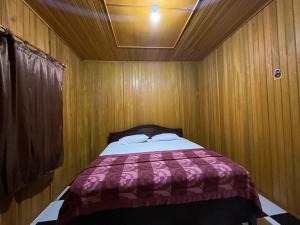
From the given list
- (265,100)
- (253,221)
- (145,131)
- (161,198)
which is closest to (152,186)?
(161,198)

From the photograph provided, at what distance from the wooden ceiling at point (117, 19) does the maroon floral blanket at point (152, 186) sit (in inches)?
68.1

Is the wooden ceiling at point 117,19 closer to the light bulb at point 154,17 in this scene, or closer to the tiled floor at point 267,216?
the light bulb at point 154,17

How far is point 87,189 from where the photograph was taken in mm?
1397

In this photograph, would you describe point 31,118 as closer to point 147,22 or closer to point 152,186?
point 152,186

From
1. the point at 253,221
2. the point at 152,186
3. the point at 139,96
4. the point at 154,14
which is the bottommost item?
the point at 253,221

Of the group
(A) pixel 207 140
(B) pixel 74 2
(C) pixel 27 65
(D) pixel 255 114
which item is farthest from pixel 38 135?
(A) pixel 207 140

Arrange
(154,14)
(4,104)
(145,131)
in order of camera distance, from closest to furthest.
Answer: (4,104)
(154,14)
(145,131)

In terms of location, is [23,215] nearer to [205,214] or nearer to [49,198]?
[49,198]

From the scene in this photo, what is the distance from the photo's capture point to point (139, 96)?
380cm

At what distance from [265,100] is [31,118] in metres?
2.63

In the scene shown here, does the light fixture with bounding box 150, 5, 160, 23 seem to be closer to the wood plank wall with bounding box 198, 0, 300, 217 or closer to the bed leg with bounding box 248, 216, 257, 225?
the wood plank wall with bounding box 198, 0, 300, 217

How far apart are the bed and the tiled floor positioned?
14.9 inches

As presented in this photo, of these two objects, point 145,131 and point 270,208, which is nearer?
point 270,208

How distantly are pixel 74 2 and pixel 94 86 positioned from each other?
1.98m
